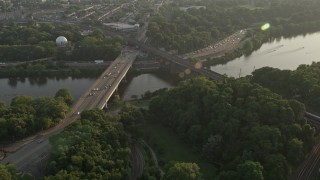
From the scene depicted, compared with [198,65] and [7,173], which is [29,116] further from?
[198,65]

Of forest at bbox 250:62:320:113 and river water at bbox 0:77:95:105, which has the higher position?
forest at bbox 250:62:320:113

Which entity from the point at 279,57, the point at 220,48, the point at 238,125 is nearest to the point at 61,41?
the point at 220,48

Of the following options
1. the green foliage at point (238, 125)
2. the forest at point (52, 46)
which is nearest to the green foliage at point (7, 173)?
the green foliage at point (238, 125)

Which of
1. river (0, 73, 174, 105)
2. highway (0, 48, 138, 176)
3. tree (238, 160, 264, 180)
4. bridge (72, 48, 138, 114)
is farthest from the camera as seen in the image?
river (0, 73, 174, 105)

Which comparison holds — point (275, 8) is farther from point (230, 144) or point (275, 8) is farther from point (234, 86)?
point (230, 144)

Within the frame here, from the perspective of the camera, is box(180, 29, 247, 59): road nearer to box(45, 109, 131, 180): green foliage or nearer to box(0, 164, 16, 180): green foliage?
box(45, 109, 131, 180): green foliage

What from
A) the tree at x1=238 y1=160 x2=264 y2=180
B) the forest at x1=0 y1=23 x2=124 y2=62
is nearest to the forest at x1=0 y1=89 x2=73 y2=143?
the tree at x1=238 y1=160 x2=264 y2=180
